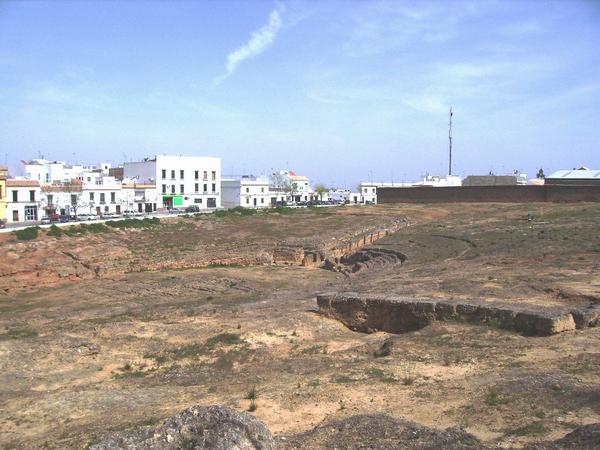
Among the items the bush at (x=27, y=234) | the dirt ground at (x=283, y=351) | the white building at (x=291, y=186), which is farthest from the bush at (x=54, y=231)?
the white building at (x=291, y=186)

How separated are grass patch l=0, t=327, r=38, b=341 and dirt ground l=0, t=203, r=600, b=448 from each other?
40mm

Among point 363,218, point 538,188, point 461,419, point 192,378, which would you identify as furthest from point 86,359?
point 538,188

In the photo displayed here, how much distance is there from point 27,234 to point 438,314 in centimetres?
2366

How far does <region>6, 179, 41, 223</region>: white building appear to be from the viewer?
44312 mm

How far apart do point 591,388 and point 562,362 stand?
164cm

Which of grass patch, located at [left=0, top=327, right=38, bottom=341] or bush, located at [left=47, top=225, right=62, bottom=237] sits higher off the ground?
bush, located at [left=47, top=225, right=62, bottom=237]

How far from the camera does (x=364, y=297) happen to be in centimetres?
1406

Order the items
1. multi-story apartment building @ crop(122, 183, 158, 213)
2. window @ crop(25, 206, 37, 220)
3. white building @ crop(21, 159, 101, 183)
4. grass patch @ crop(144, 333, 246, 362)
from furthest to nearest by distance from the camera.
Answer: white building @ crop(21, 159, 101, 183), multi-story apartment building @ crop(122, 183, 158, 213), window @ crop(25, 206, 37, 220), grass patch @ crop(144, 333, 246, 362)

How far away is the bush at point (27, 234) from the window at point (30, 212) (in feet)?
58.8

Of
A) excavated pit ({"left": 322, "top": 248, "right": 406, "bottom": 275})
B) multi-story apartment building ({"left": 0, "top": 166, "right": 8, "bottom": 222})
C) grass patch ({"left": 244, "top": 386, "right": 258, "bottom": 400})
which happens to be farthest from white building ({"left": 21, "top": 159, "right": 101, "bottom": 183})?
grass patch ({"left": 244, "top": 386, "right": 258, "bottom": 400})

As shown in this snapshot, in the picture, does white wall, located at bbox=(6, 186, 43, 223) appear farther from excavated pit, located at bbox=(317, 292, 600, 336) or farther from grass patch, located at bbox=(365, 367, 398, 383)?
grass patch, located at bbox=(365, 367, 398, 383)

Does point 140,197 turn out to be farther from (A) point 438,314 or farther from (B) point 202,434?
(B) point 202,434

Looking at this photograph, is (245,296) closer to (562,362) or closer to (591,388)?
(562,362)

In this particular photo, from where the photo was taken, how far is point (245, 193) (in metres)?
68.6
